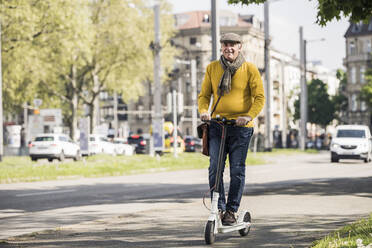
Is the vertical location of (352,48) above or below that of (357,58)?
above

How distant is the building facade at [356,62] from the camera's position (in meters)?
105

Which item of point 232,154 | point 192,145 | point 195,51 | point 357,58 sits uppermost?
point 195,51

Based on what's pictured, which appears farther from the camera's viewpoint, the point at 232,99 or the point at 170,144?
the point at 170,144

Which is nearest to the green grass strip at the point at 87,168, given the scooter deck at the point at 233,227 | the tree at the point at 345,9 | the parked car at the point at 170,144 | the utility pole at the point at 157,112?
the utility pole at the point at 157,112

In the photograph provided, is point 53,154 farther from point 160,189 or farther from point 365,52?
point 365,52

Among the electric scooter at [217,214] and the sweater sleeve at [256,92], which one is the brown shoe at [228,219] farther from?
the sweater sleeve at [256,92]

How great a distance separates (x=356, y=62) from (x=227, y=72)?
103 metres

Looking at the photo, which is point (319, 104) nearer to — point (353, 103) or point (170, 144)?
point (353, 103)

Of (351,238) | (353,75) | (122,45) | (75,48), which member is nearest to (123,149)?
(122,45)

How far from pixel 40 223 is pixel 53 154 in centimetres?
2888

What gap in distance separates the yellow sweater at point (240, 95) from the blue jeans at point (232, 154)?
0.12 meters

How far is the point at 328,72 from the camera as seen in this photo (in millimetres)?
180500

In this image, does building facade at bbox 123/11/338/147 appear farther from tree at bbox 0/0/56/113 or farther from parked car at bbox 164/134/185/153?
tree at bbox 0/0/56/113

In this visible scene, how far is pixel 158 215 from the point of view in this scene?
32.8ft
